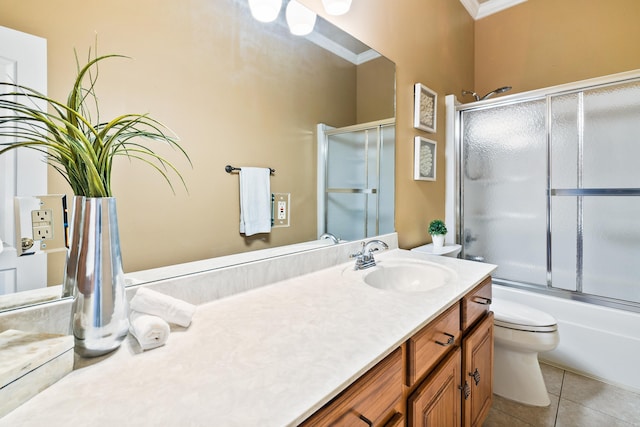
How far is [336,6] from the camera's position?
1344 mm

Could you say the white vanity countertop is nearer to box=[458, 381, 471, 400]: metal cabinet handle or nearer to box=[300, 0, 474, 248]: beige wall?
box=[458, 381, 471, 400]: metal cabinet handle

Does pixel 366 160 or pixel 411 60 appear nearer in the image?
pixel 366 160

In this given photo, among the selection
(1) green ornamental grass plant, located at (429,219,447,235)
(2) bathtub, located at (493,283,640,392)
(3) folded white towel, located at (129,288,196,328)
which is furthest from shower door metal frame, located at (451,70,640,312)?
(3) folded white towel, located at (129,288,196,328)

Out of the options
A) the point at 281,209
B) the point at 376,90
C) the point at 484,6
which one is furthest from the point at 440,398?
the point at 484,6

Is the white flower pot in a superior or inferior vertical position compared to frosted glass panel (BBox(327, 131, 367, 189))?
inferior

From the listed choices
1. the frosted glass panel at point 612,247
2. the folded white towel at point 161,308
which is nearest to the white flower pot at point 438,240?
the frosted glass panel at point 612,247

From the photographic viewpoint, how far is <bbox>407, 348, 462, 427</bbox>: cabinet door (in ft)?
2.65

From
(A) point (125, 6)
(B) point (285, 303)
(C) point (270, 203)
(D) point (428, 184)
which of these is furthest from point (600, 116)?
(A) point (125, 6)

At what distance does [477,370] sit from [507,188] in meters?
1.63

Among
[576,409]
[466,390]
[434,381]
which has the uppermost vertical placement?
[434,381]

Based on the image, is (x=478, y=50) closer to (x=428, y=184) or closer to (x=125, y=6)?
(x=428, y=184)

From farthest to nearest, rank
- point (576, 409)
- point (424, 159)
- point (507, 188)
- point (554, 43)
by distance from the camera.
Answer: point (554, 43)
point (507, 188)
point (424, 159)
point (576, 409)

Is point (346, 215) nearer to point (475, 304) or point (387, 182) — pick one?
point (387, 182)

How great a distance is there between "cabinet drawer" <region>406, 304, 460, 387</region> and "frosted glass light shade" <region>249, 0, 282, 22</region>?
116cm
